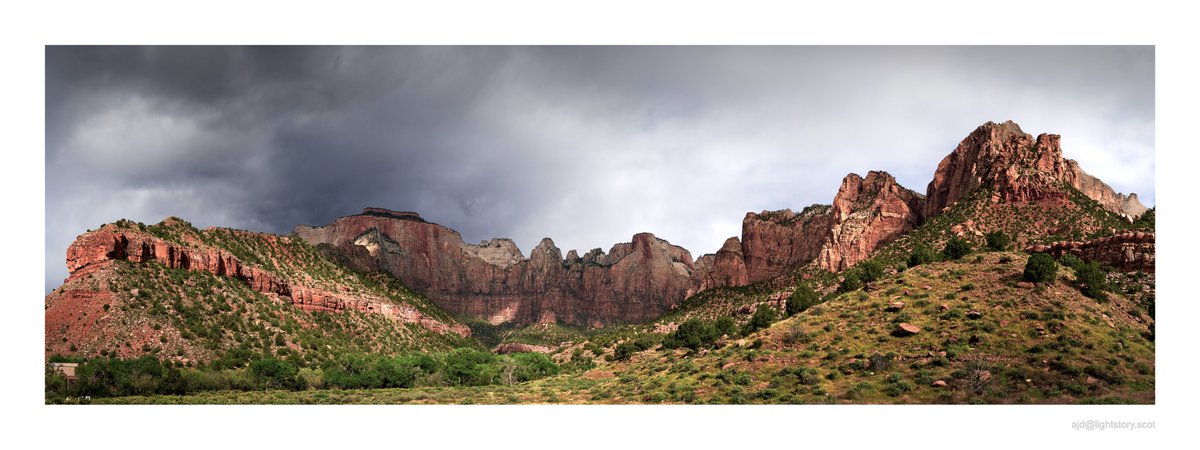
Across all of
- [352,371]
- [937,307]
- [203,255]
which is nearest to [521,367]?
[352,371]

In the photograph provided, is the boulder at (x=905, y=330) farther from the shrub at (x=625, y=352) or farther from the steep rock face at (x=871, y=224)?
the steep rock face at (x=871, y=224)

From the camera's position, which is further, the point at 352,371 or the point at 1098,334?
the point at 352,371

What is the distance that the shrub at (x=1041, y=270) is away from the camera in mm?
33125

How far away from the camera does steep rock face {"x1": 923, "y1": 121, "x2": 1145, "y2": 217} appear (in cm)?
6806

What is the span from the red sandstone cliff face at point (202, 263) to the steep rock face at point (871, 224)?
6746 cm

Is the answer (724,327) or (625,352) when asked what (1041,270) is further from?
(625,352)

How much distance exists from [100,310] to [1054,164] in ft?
317

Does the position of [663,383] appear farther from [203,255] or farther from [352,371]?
[203,255]

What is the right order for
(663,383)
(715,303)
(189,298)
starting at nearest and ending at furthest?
(663,383) → (189,298) → (715,303)

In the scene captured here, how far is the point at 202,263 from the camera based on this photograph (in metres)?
57.9

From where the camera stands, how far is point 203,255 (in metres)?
58.8

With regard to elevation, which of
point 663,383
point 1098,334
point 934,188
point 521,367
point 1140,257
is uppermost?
point 934,188

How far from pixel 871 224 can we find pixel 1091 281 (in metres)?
67.0

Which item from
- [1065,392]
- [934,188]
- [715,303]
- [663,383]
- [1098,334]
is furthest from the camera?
[715,303]
